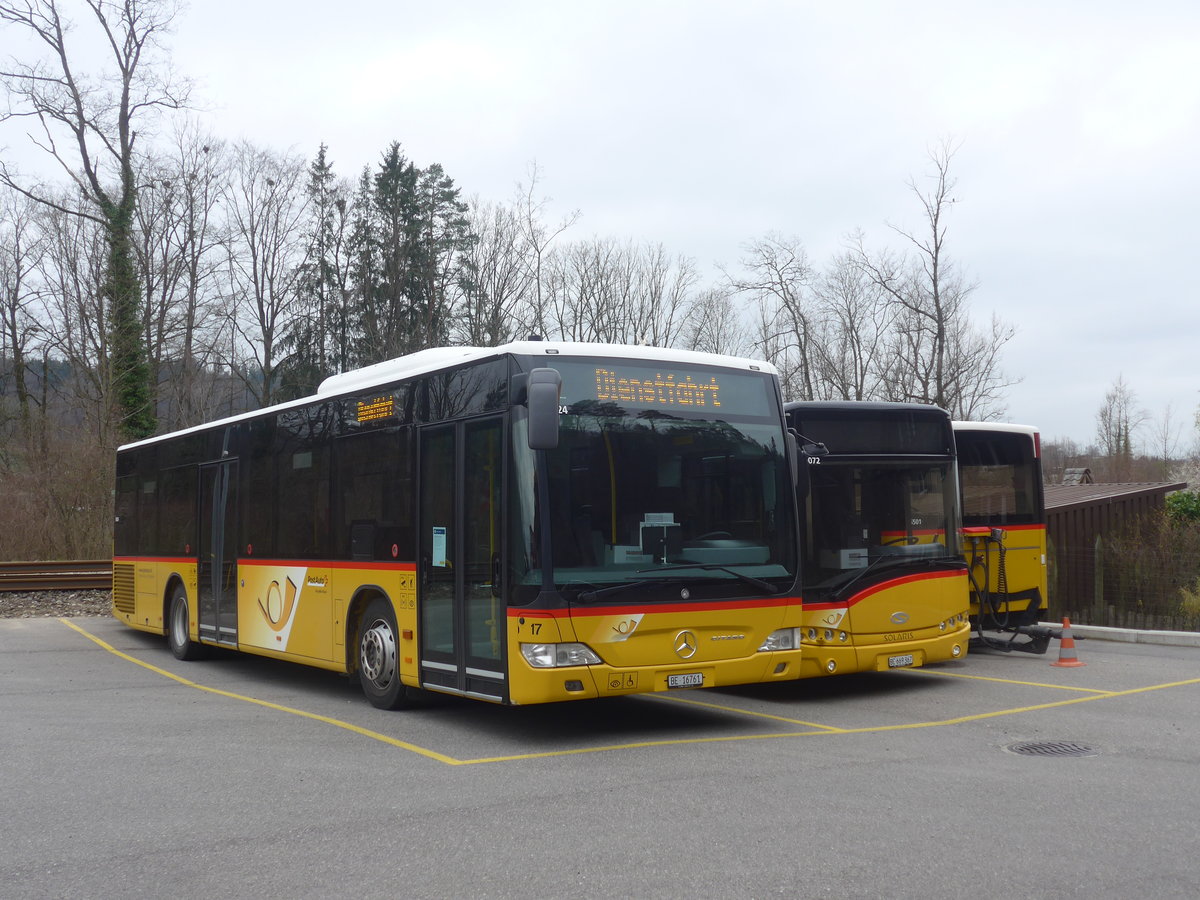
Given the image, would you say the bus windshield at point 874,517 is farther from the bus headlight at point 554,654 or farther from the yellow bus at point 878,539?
the bus headlight at point 554,654

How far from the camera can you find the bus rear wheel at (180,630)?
50.2 feet

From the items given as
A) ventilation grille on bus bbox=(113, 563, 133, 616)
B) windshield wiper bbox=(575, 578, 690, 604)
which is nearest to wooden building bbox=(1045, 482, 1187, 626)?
windshield wiper bbox=(575, 578, 690, 604)

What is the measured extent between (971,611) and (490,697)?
819cm

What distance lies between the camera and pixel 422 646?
9.61 meters

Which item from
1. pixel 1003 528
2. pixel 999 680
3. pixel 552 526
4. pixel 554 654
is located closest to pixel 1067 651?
pixel 999 680

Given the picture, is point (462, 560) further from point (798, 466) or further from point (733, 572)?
point (798, 466)

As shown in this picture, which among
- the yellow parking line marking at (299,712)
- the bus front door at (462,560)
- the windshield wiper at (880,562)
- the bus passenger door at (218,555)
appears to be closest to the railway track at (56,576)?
the yellow parking line marking at (299,712)

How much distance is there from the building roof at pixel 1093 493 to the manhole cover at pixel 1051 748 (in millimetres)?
13116

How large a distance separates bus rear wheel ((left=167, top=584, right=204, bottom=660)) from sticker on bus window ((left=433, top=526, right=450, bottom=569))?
703 cm

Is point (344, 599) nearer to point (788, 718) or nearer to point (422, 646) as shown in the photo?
point (422, 646)

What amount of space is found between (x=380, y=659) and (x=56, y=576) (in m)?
15.4

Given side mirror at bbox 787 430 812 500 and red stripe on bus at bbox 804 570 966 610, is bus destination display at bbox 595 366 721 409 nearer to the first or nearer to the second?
side mirror at bbox 787 430 812 500

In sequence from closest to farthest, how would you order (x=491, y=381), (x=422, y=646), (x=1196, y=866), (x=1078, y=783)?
(x=1196, y=866)
(x=1078, y=783)
(x=491, y=381)
(x=422, y=646)

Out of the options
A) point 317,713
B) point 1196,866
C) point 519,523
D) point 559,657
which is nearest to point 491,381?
point 519,523
